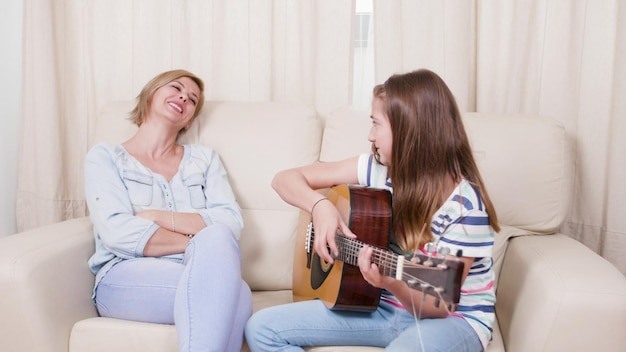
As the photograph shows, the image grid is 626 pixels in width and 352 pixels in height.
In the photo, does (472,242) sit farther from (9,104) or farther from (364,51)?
(9,104)

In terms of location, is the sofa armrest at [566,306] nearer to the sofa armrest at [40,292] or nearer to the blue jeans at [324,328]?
the blue jeans at [324,328]

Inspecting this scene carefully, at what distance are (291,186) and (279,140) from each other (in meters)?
0.37

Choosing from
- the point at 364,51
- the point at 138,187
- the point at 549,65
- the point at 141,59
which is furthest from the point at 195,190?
the point at 549,65

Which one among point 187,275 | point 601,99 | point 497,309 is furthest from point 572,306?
point 601,99

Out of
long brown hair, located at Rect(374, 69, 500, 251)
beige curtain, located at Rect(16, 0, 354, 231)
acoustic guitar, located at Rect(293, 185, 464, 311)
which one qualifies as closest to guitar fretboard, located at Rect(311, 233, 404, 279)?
acoustic guitar, located at Rect(293, 185, 464, 311)

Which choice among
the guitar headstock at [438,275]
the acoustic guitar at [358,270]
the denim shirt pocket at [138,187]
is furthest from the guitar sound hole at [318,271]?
the denim shirt pocket at [138,187]

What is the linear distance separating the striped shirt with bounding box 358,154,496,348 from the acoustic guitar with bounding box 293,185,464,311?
126mm

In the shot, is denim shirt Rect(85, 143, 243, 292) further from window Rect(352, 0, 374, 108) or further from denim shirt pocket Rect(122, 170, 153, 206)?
window Rect(352, 0, 374, 108)

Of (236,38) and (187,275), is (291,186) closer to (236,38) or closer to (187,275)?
(187,275)

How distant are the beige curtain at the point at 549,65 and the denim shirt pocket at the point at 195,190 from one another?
808 mm

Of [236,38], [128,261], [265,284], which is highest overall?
[236,38]

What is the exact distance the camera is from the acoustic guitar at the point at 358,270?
38.6 inches

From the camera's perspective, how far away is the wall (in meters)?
2.37

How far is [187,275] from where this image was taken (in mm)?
1396
